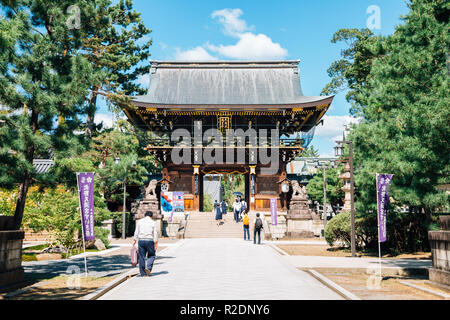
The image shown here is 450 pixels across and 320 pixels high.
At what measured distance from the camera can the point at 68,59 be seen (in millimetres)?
9906

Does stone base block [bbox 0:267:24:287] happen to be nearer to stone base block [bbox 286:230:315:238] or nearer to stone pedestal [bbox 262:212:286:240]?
stone pedestal [bbox 262:212:286:240]

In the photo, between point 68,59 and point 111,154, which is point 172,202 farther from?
point 68,59

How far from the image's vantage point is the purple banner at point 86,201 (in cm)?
972

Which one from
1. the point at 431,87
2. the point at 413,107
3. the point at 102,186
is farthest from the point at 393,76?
the point at 102,186

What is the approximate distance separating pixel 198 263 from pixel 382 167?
656 cm

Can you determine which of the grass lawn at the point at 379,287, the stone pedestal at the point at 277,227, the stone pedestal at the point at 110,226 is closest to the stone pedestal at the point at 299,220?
the stone pedestal at the point at 277,227

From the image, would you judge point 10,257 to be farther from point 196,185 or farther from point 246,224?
point 196,185

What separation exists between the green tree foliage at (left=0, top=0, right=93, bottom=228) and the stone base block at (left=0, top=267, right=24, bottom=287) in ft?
4.16

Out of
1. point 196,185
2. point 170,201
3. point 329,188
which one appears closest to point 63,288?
point 170,201

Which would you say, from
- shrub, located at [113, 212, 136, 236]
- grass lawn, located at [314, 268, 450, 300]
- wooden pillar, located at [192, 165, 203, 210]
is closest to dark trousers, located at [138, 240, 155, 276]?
grass lawn, located at [314, 268, 450, 300]

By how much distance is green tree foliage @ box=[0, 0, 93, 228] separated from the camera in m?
8.88

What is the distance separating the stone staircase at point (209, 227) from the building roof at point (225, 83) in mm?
9122

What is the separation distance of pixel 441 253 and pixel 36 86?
10.4 m

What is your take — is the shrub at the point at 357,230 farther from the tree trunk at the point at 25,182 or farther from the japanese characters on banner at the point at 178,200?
the tree trunk at the point at 25,182
